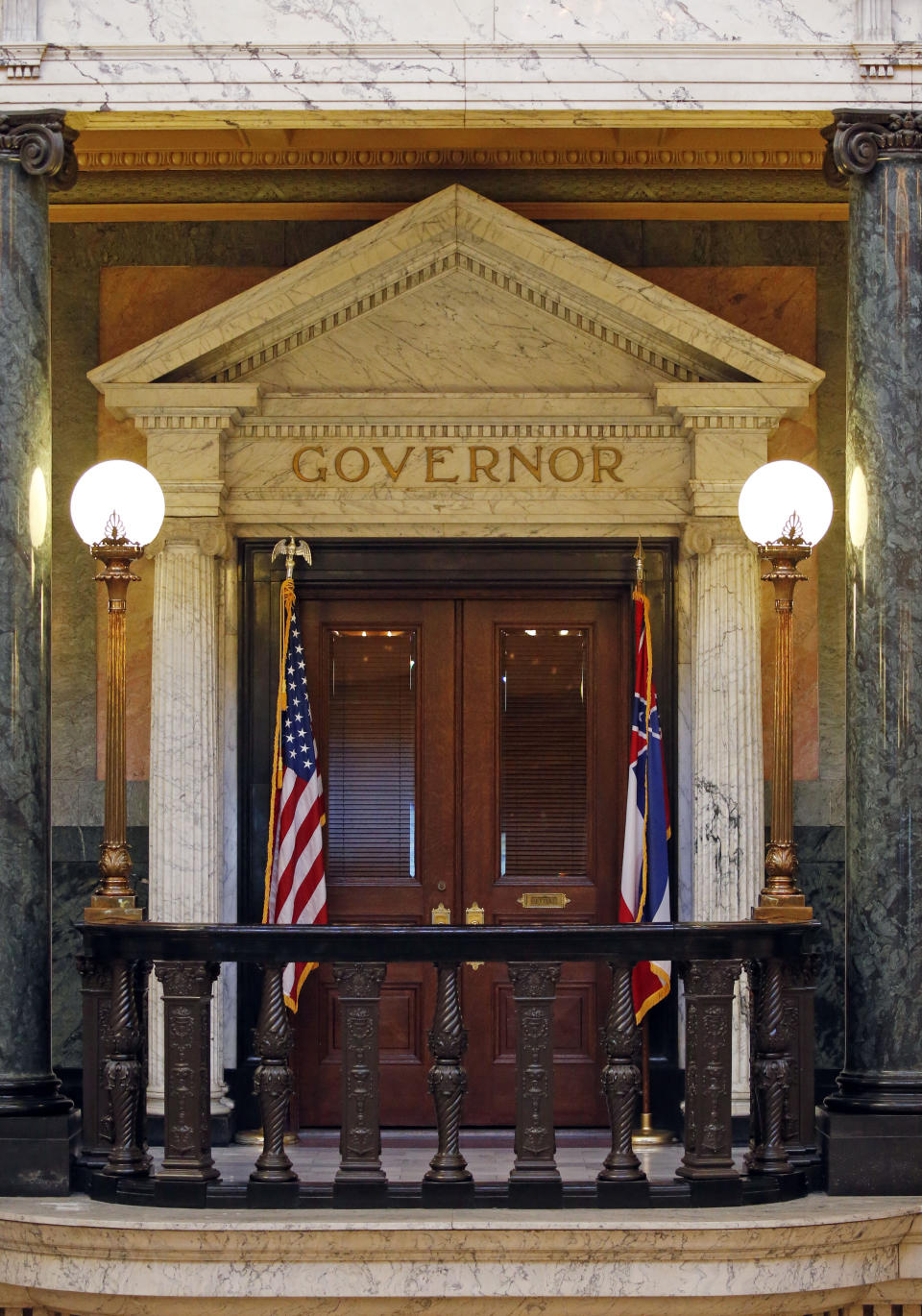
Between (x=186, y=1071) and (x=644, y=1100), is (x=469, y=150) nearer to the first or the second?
(x=644, y=1100)

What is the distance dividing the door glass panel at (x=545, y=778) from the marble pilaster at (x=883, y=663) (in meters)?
2.26

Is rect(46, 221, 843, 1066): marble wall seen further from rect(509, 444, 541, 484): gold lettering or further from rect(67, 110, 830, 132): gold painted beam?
rect(67, 110, 830, 132): gold painted beam

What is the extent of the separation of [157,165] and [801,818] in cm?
479

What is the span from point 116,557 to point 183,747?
1.84m

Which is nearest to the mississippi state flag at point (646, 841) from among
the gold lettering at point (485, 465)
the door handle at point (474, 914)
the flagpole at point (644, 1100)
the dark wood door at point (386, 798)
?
the flagpole at point (644, 1100)

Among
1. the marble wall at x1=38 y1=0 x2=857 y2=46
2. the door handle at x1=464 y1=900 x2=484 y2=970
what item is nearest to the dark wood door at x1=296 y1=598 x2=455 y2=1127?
the door handle at x1=464 y1=900 x2=484 y2=970

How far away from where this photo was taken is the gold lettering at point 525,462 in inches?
395

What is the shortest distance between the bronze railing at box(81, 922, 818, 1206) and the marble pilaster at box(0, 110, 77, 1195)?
29 centimetres

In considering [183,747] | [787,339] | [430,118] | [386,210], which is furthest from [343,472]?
[787,339]

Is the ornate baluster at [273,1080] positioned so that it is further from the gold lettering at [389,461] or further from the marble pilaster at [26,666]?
the gold lettering at [389,461]

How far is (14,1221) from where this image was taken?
7453 mm

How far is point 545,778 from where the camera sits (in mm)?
10305

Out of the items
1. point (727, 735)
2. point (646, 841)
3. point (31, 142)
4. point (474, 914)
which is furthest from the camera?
point (474, 914)

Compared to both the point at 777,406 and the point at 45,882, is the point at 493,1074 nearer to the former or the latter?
the point at 45,882
